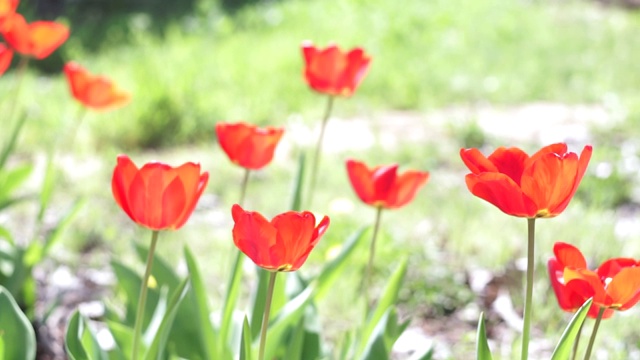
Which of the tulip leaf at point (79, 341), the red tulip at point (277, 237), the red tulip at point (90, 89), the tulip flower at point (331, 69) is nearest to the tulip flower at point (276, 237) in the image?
the red tulip at point (277, 237)

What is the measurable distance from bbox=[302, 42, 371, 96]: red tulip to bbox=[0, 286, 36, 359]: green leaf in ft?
2.46

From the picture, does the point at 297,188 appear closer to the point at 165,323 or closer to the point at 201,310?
the point at 201,310

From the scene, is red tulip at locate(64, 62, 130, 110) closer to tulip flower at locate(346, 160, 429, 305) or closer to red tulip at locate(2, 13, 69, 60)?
red tulip at locate(2, 13, 69, 60)

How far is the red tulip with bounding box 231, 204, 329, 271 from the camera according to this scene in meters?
1.11

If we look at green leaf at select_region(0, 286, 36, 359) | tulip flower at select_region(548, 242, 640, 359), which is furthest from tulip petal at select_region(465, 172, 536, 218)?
green leaf at select_region(0, 286, 36, 359)

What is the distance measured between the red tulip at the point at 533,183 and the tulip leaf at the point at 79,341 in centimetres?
64

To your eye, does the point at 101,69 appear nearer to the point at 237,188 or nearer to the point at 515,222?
the point at 237,188

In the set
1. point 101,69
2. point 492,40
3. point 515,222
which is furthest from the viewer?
point 492,40

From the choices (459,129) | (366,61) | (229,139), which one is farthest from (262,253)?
(459,129)

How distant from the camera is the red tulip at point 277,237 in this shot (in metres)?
1.11

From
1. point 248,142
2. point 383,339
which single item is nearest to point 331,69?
point 248,142

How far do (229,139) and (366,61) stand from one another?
46cm

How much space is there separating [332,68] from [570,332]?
89 cm

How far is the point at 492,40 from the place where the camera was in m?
6.62
